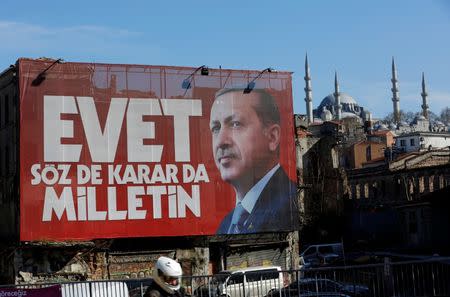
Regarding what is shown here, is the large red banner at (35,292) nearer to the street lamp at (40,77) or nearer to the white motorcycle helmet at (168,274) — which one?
the white motorcycle helmet at (168,274)

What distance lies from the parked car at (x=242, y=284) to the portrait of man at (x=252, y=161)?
15.4 m

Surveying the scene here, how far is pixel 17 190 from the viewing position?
35.1 m

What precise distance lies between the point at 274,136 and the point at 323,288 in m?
19.2

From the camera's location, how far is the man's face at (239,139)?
3812cm

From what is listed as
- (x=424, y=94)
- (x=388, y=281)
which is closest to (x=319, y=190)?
(x=388, y=281)

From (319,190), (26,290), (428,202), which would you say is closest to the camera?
(26,290)

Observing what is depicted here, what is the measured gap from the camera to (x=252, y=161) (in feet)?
127

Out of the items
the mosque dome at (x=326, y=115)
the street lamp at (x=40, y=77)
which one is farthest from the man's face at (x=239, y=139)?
the mosque dome at (x=326, y=115)

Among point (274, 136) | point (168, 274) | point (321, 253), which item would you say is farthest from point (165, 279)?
point (321, 253)

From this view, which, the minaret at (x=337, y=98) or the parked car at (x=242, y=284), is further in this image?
the minaret at (x=337, y=98)

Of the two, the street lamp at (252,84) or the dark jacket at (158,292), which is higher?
the street lamp at (252,84)

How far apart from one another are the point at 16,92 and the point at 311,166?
3430 centimetres

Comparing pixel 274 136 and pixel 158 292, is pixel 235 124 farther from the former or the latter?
pixel 158 292

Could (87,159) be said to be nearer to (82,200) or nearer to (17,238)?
(82,200)
